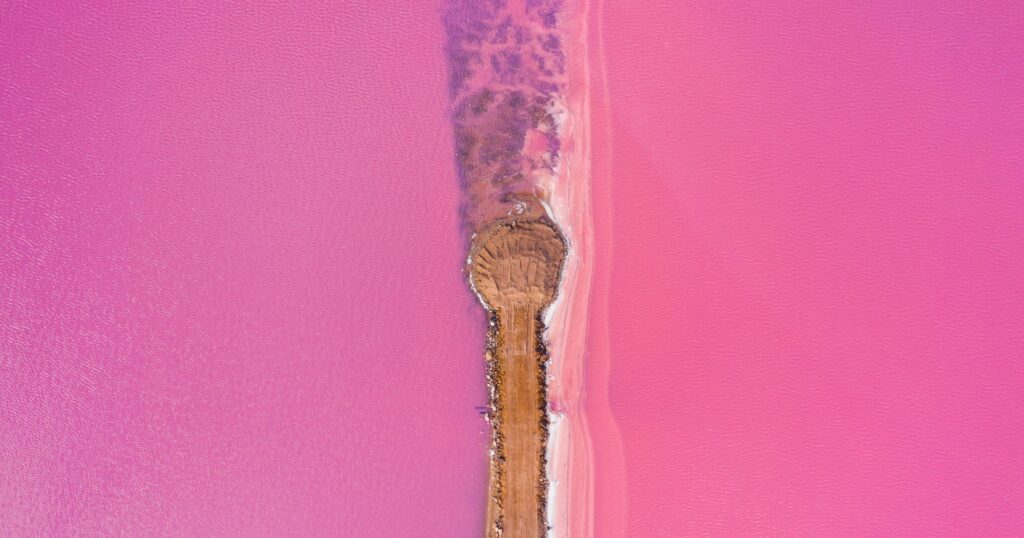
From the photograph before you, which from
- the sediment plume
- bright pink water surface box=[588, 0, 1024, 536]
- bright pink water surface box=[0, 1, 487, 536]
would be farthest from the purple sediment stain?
bright pink water surface box=[588, 0, 1024, 536]

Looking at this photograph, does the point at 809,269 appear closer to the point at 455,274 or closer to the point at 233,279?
the point at 455,274

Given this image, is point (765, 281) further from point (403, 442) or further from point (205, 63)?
point (205, 63)

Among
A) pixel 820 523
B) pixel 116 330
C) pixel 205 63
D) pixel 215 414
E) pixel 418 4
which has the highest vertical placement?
pixel 418 4

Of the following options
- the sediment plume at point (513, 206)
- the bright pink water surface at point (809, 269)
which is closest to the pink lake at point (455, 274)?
the bright pink water surface at point (809, 269)

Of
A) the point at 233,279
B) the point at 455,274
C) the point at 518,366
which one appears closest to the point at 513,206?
the point at 455,274

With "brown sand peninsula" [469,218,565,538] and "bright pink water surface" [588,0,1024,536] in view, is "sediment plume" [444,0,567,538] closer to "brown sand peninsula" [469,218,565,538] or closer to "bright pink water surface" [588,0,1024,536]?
"brown sand peninsula" [469,218,565,538]

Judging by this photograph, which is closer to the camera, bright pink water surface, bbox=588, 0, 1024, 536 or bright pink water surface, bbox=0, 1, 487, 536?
bright pink water surface, bbox=588, 0, 1024, 536

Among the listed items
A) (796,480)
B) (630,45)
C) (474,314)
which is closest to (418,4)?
(630,45)
